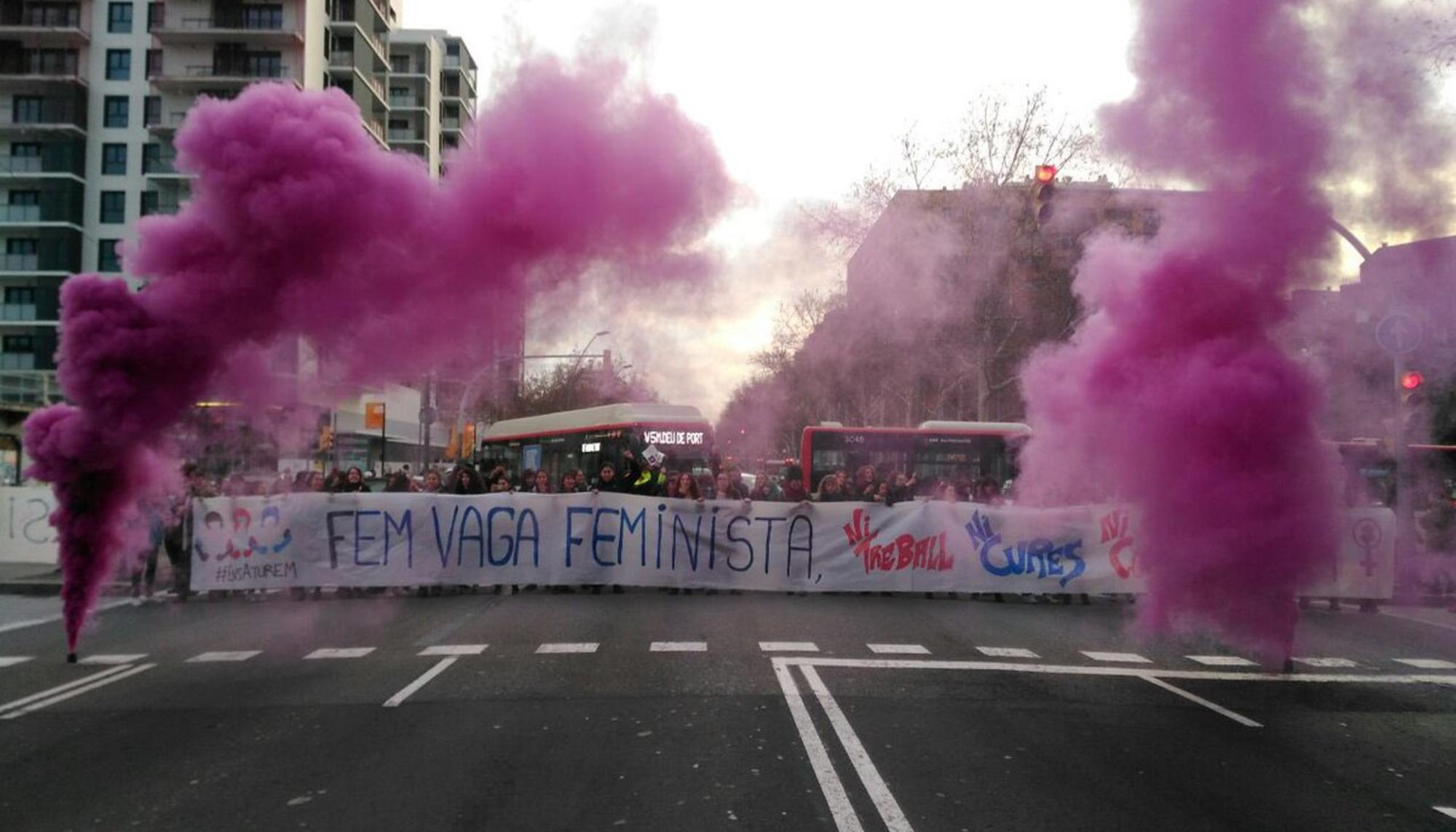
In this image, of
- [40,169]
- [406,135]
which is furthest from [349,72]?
[40,169]

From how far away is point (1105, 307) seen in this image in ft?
30.0

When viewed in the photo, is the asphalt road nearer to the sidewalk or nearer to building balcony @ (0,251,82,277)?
the sidewalk

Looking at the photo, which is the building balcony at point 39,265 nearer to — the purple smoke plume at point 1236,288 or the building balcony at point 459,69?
the building balcony at point 459,69

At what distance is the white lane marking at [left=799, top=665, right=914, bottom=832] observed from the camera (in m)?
4.84

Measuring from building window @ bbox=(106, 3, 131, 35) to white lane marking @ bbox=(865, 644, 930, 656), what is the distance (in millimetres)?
59800

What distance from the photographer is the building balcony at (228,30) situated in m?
46.5

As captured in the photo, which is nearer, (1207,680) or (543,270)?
(1207,680)

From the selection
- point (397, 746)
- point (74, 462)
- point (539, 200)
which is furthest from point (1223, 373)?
point (74, 462)

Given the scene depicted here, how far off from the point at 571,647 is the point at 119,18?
194 ft

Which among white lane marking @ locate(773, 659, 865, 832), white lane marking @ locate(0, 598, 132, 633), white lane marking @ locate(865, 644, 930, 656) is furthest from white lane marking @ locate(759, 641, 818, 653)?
white lane marking @ locate(0, 598, 132, 633)

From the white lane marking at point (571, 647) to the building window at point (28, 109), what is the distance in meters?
59.0

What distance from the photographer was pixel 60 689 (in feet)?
26.7

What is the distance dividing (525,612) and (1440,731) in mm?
8849

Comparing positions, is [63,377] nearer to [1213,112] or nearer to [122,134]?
[1213,112]
